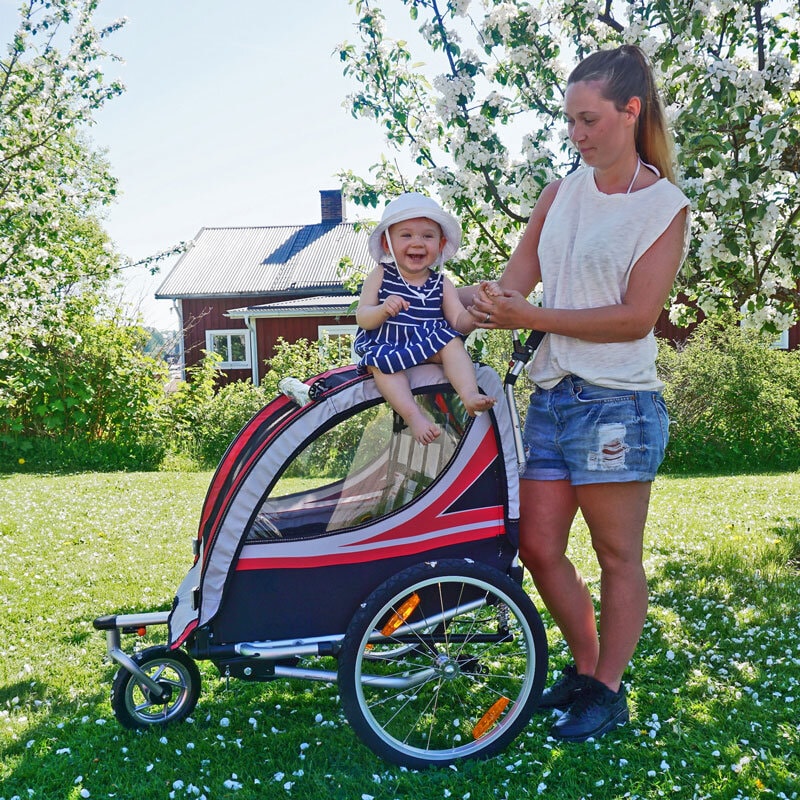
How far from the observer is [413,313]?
2777mm

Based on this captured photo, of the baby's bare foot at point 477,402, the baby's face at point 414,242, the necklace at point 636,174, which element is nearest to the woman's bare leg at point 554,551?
the baby's bare foot at point 477,402

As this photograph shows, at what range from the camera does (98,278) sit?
566 inches

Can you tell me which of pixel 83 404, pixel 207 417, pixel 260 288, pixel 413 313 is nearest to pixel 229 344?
pixel 260 288

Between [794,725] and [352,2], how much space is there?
4616 mm

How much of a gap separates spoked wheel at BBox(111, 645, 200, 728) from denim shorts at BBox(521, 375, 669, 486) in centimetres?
144

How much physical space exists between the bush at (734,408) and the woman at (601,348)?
8226 mm

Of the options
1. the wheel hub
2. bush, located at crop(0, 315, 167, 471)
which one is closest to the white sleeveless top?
the wheel hub

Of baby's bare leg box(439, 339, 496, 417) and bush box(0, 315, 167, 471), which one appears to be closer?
baby's bare leg box(439, 339, 496, 417)

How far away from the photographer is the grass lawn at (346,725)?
98.7 inches

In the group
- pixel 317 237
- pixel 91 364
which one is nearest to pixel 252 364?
pixel 317 237

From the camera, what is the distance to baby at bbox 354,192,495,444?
2.63m

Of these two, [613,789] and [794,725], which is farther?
[794,725]

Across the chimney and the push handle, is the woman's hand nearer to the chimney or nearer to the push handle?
the push handle

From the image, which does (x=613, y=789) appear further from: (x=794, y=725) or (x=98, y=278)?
(x=98, y=278)
